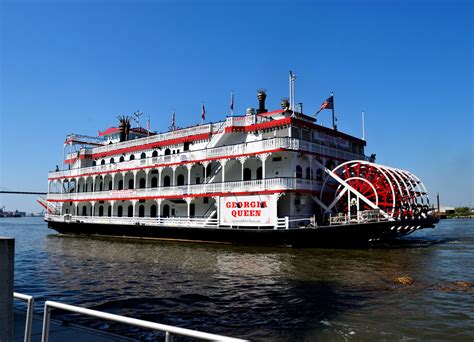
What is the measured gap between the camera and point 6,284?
3.23 m

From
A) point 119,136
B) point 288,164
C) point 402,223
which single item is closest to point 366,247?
point 402,223

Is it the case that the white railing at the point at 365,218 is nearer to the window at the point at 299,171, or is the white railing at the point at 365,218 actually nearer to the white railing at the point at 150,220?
the window at the point at 299,171

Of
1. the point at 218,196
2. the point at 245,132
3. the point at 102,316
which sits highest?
the point at 245,132

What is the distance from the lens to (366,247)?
20578 millimetres

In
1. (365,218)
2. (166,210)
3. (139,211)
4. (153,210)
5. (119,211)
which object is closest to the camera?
(365,218)

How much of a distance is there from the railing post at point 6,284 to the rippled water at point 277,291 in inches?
161

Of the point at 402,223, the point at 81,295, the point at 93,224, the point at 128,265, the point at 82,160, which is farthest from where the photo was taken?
the point at 82,160

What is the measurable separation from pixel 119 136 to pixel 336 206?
2232cm

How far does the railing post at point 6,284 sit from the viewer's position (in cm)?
320

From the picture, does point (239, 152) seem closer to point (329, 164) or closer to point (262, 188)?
point (262, 188)

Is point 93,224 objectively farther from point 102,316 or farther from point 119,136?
point 102,316

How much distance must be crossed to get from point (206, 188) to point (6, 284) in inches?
834

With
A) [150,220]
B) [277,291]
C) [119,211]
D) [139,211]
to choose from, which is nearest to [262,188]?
[150,220]

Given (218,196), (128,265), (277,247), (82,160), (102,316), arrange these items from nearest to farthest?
(102,316) → (128,265) → (277,247) → (218,196) → (82,160)
